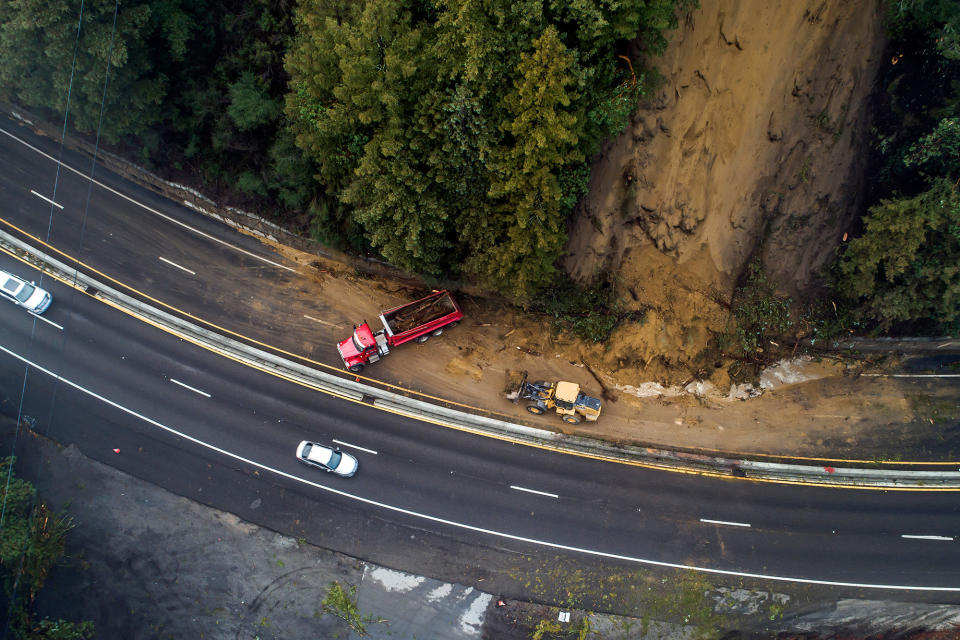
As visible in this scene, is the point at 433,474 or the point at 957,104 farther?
the point at 433,474

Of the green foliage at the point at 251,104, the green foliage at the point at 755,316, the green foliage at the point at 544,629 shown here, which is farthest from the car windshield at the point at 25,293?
the green foliage at the point at 755,316

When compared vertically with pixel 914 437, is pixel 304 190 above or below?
above

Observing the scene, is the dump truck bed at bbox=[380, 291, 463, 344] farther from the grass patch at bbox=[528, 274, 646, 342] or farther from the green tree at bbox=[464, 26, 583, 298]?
the grass patch at bbox=[528, 274, 646, 342]

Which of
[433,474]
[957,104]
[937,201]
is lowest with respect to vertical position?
Answer: [433,474]

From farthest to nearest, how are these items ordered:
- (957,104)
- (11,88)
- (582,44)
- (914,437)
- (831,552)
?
(11,88) < (914,437) < (831,552) < (957,104) < (582,44)

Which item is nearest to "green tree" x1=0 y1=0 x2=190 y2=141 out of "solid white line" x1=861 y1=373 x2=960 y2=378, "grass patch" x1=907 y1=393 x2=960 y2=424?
"solid white line" x1=861 y1=373 x2=960 y2=378

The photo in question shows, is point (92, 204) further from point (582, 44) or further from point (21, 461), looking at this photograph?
point (582, 44)

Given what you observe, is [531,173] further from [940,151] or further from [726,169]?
[940,151]

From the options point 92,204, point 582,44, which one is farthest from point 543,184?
point 92,204

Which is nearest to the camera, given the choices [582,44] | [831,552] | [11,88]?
[582,44]
